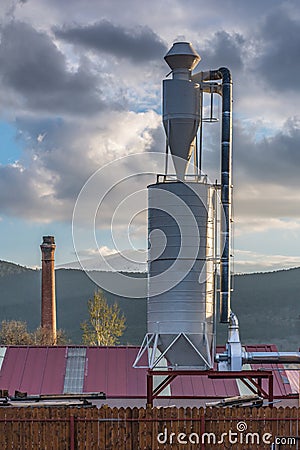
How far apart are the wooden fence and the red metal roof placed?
10.3 m

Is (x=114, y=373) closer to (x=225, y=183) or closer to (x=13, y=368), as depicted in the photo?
(x=13, y=368)

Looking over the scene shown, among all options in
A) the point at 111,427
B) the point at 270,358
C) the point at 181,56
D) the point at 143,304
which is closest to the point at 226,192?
the point at 181,56

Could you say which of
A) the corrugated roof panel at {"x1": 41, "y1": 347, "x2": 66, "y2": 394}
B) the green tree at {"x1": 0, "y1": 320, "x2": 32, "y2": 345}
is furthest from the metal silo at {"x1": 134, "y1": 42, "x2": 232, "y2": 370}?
the green tree at {"x1": 0, "y1": 320, "x2": 32, "y2": 345}

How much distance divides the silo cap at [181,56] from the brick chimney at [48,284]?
25.2 metres

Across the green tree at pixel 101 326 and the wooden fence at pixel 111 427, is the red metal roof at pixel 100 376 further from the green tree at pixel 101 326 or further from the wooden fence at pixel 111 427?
the green tree at pixel 101 326

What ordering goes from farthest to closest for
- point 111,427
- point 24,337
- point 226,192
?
point 24,337, point 226,192, point 111,427

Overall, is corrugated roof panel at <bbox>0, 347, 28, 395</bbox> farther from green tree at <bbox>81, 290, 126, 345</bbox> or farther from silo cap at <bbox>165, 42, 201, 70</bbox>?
green tree at <bbox>81, 290, 126, 345</bbox>

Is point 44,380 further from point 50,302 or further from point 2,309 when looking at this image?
point 2,309

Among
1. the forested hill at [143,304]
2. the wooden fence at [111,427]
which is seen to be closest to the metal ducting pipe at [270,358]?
the wooden fence at [111,427]

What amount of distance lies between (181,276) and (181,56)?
6743mm

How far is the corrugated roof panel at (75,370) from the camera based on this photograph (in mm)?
33094

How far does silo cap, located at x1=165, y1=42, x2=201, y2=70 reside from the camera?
2917cm

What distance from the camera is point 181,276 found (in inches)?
1103

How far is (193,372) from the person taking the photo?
1076 inches
